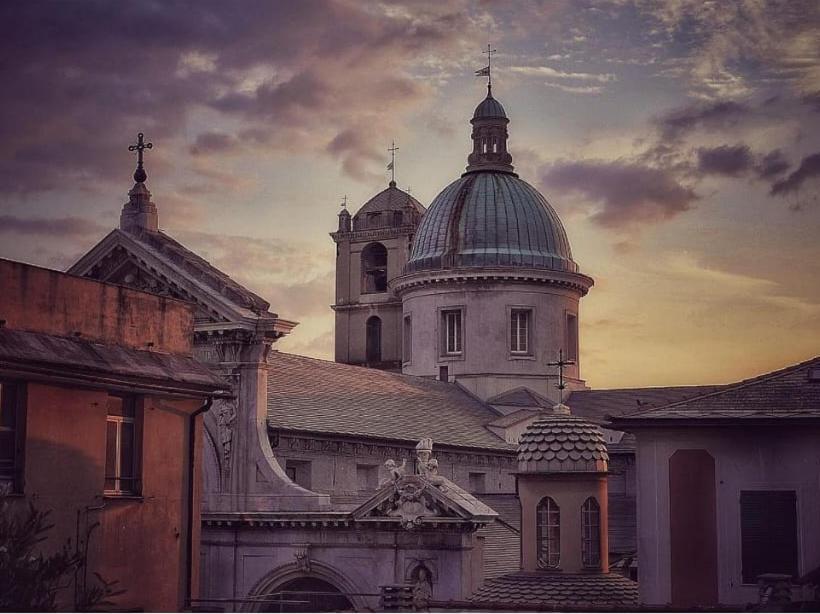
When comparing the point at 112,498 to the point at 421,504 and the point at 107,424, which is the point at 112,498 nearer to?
the point at 107,424

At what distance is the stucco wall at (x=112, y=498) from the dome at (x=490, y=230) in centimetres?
3168

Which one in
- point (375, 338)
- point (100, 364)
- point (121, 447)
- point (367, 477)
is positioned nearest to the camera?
point (100, 364)

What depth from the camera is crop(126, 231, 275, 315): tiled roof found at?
42.4 metres

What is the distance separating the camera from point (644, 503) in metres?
32.6

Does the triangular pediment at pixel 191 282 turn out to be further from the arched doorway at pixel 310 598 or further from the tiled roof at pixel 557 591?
the tiled roof at pixel 557 591

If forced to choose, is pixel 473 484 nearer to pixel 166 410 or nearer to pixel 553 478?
pixel 553 478

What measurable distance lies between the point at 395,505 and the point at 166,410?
12.7 m

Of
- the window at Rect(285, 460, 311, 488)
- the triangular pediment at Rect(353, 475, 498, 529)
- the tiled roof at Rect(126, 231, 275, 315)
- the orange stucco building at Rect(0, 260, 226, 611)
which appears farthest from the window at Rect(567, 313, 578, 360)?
the orange stucco building at Rect(0, 260, 226, 611)

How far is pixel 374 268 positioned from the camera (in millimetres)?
66250

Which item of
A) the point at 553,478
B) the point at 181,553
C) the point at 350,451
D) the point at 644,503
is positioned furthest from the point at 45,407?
the point at 350,451

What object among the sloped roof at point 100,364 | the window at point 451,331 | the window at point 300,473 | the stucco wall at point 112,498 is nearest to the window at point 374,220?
the window at point 451,331

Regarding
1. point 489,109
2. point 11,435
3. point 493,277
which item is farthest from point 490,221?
point 11,435

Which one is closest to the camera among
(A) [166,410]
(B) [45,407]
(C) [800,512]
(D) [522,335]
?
(B) [45,407]

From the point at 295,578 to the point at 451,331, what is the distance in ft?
66.7
